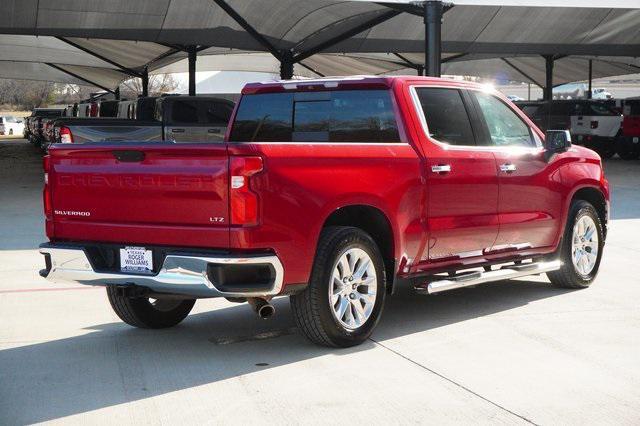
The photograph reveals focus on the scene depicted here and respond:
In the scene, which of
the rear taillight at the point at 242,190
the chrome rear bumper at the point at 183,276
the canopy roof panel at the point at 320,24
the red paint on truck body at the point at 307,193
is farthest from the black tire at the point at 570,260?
the canopy roof panel at the point at 320,24

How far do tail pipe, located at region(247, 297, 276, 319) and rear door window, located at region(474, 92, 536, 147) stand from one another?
2760mm

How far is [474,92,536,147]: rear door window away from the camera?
27.2ft

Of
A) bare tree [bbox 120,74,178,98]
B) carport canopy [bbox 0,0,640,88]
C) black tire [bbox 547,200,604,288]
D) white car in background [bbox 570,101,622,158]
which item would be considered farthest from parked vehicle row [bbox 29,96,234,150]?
bare tree [bbox 120,74,178,98]

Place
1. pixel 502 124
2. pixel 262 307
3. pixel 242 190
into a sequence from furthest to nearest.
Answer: pixel 502 124, pixel 262 307, pixel 242 190

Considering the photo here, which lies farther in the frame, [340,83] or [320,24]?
[320,24]

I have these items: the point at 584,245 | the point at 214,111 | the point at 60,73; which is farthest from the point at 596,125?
the point at 60,73

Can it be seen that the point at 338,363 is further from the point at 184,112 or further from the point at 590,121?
the point at 590,121

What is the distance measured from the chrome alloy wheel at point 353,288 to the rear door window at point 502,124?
1958 mm

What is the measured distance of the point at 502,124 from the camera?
847 centimetres

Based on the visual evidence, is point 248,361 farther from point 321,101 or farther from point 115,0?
point 115,0

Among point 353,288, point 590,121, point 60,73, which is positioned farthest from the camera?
point 60,73

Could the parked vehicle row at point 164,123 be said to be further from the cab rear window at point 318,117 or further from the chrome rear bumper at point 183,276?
the chrome rear bumper at point 183,276

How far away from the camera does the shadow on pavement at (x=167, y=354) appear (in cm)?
575

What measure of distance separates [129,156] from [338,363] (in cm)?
189
